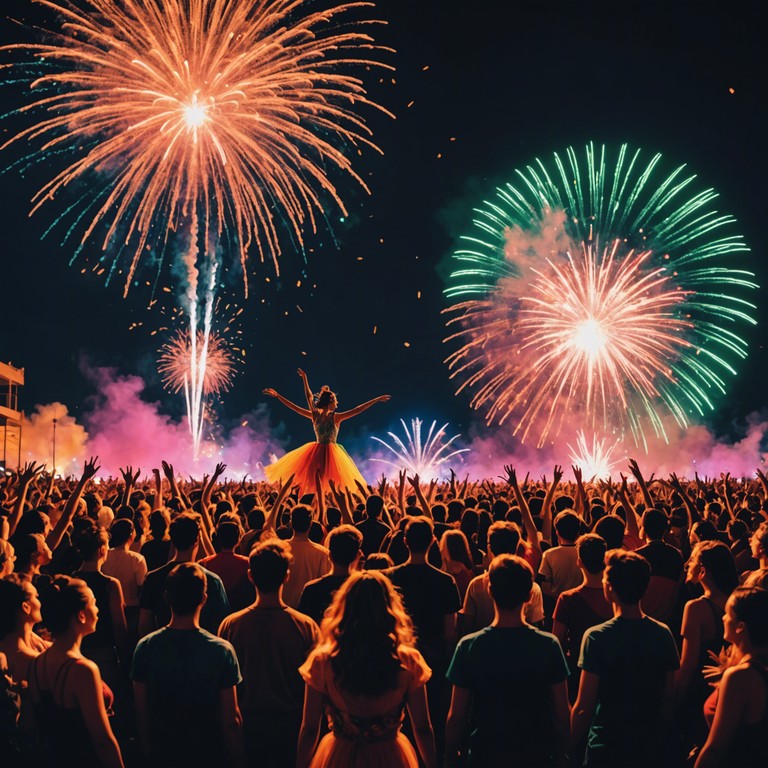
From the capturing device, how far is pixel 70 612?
3738 millimetres

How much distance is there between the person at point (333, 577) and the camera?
4.98 metres

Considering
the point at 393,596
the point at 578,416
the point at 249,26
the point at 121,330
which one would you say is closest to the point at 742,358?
the point at 578,416

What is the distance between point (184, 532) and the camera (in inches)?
226

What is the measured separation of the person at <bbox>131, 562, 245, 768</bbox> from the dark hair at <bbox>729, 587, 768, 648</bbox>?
240 centimetres

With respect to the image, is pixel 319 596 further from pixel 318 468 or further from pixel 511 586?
pixel 318 468

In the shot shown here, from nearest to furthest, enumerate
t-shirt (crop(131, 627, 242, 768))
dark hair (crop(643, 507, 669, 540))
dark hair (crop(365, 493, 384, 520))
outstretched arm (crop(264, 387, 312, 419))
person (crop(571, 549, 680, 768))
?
t-shirt (crop(131, 627, 242, 768)), person (crop(571, 549, 680, 768)), dark hair (crop(643, 507, 669, 540)), dark hair (crop(365, 493, 384, 520)), outstretched arm (crop(264, 387, 312, 419))

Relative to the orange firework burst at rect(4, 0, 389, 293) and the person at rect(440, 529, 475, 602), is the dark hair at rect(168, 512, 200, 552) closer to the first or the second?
the person at rect(440, 529, 475, 602)

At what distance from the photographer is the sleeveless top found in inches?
144

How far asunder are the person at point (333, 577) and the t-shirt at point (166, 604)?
590 mm

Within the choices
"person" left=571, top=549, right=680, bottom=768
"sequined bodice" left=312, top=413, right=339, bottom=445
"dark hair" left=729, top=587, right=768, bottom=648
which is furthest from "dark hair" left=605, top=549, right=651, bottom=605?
"sequined bodice" left=312, top=413, right=339, bottom=445

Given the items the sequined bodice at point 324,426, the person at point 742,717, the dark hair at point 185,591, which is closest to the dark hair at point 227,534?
the dark hair at point 185,591

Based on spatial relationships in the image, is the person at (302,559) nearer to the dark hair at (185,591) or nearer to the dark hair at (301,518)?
the dark hair at (301,518)

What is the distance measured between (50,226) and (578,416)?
38.8m

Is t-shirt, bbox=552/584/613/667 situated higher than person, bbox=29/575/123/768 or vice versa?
t-shirt, bbox=552/584/613/667
